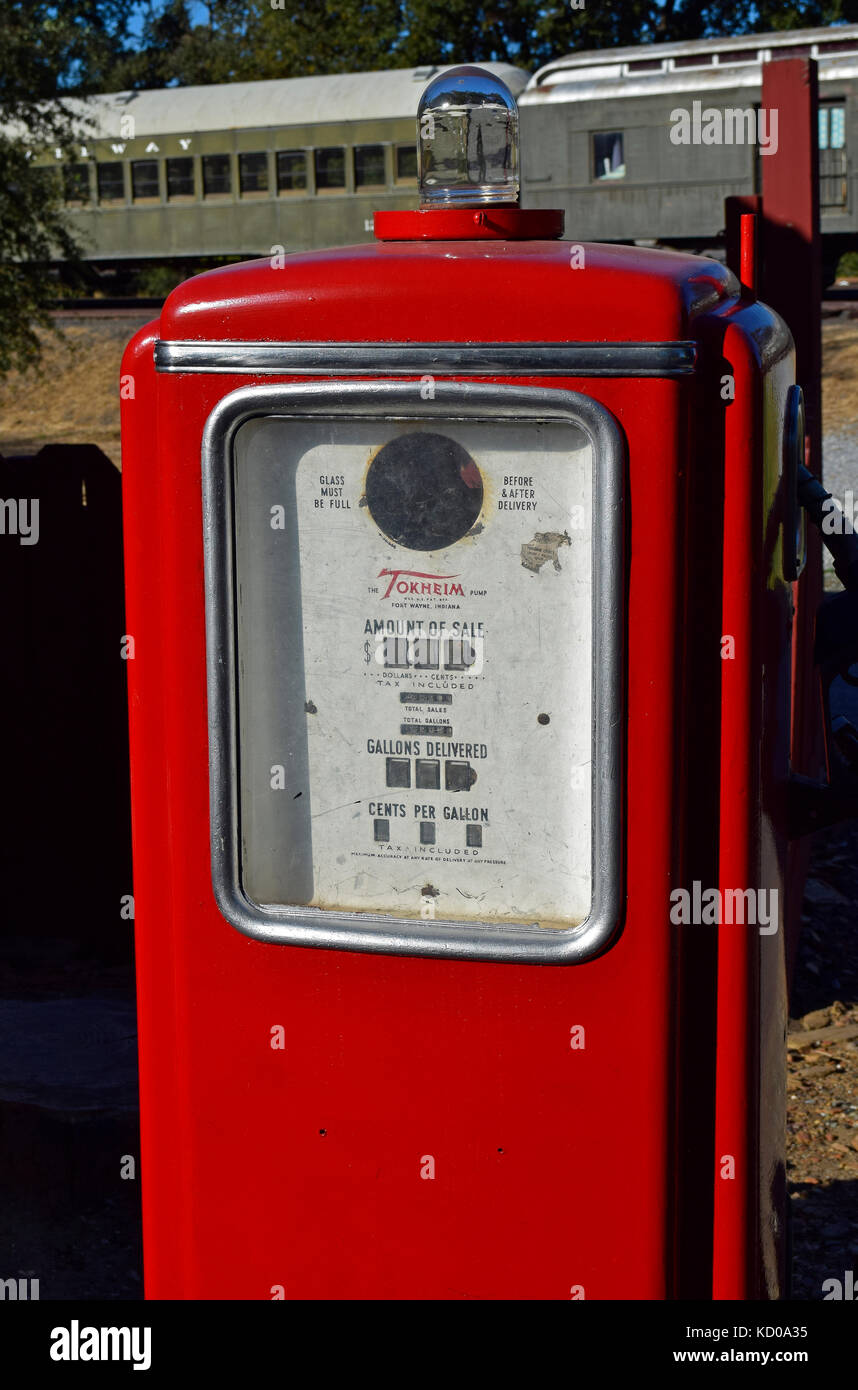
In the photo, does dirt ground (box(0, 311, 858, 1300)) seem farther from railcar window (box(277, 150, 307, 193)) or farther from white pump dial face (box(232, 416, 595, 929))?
railcar window (box(277, 150, 307, 193))

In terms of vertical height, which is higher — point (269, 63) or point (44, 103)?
point (269, 63)

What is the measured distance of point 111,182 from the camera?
81.7 ft

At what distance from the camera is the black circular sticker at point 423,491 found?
212 cm

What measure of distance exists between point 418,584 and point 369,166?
2196 cm

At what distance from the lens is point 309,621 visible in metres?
2.23

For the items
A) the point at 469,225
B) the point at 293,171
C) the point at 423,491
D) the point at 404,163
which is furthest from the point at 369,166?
the point at 423,491

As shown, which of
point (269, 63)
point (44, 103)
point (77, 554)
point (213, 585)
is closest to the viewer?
point (213, 585)

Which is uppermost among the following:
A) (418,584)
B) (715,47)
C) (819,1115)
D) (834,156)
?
(715,47)

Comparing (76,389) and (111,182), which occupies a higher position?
(111,182)

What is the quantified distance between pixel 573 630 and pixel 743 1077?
2.31ft

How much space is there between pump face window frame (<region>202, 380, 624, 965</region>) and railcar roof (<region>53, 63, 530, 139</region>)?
21.0 meters

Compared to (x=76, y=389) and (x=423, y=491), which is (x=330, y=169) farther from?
(x=423, y=491)
